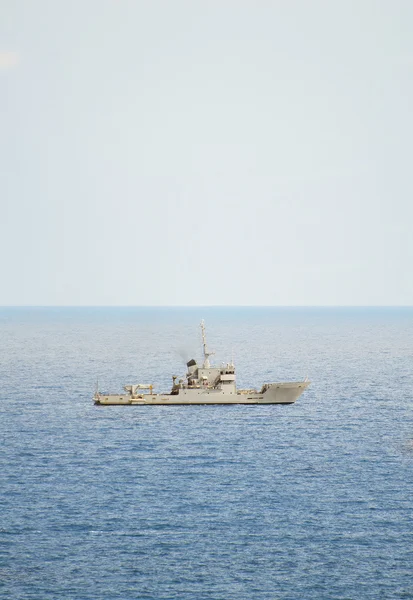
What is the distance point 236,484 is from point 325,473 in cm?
945

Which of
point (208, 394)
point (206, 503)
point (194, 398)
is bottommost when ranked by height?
point (206, 503)

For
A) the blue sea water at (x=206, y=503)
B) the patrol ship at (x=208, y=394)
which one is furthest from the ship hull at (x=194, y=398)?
the blue sea water at (x=206, y=503)

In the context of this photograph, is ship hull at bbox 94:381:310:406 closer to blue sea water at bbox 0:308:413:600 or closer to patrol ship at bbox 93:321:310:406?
patrol ship at bbox 93:321:310:406

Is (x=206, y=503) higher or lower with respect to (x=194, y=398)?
Answer: lower

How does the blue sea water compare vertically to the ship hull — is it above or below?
below

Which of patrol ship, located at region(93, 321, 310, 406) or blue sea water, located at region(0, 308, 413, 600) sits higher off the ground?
patrol ship, located at region(93, 321, 310, 406)

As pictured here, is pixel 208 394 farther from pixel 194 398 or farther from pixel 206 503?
pixel 206 503

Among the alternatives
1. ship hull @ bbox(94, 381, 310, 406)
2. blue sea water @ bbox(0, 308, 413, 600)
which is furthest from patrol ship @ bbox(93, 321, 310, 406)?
blue sea water @ bbox(0, 308, 413, 600)

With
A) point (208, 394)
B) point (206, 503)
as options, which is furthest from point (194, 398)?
point (206, 503)

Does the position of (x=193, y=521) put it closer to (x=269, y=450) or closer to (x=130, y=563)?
(x=130, y=563)

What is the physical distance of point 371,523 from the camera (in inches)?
2694

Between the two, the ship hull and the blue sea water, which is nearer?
the blue sea water

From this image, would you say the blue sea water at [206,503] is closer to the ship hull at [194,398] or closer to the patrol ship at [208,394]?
the ship hull at [194,398]

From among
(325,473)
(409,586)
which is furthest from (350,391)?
(409,586)
